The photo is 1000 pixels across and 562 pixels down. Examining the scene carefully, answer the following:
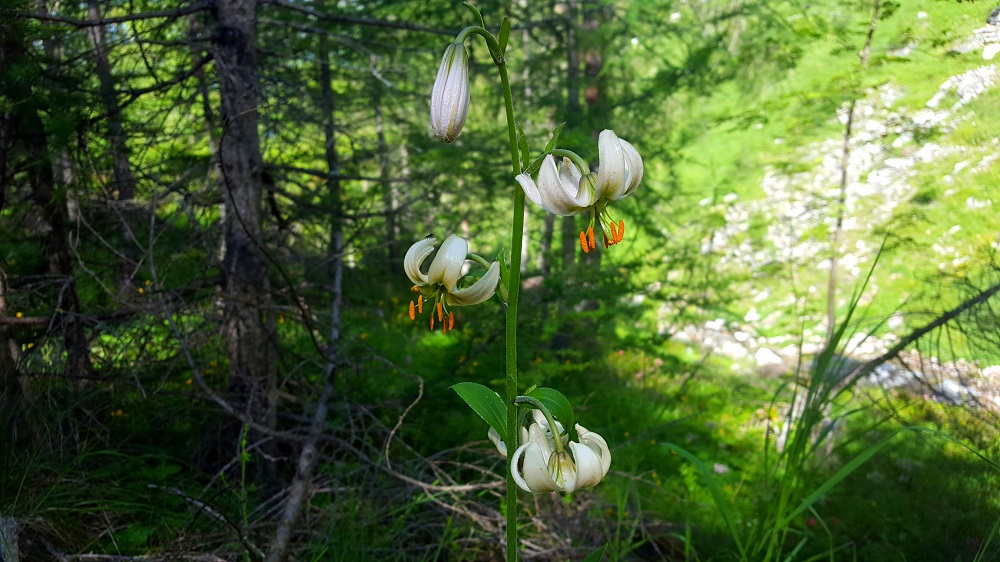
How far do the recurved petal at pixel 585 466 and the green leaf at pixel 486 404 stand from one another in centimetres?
15

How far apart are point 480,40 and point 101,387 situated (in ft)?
15.9

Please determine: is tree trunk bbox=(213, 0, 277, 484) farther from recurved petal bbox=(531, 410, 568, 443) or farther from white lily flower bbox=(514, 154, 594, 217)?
white lily flower bbox=(514, 154, 594, 217)

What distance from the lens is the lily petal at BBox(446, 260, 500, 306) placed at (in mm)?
1080

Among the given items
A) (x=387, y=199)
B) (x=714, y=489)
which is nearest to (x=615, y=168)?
(x=714, y=489)

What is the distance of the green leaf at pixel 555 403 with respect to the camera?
1065mm

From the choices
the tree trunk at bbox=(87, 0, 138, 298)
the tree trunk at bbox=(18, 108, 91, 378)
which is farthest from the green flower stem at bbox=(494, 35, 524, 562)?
the tree trunk at bbox=(18, 108, 91, 378)

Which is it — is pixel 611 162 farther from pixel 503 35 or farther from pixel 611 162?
pixel 503 35

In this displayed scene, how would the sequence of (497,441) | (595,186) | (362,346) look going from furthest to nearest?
(362,346), (497,441), (595,186)

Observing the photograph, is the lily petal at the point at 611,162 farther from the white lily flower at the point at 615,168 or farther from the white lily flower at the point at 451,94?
the white lily flower at the point at 451,94

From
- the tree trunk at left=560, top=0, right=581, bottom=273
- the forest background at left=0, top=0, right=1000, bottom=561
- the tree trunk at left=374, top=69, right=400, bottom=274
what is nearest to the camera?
the forest background at left=0, top=0, right=1000, bottom=561

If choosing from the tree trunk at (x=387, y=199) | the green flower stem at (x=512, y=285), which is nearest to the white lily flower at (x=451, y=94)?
the green flower stem at (x=512, y=285)

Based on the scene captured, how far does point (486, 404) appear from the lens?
1.14 metres

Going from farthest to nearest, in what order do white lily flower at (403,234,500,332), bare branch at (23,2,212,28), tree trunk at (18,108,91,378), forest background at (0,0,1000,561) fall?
tree trunk at (18,108,91,378) → bare branch at (23,2,212,28) → forest background at (0,0,1000,561) → white lily flower at (403,234,500,332)

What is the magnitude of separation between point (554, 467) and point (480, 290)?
0.34 m
